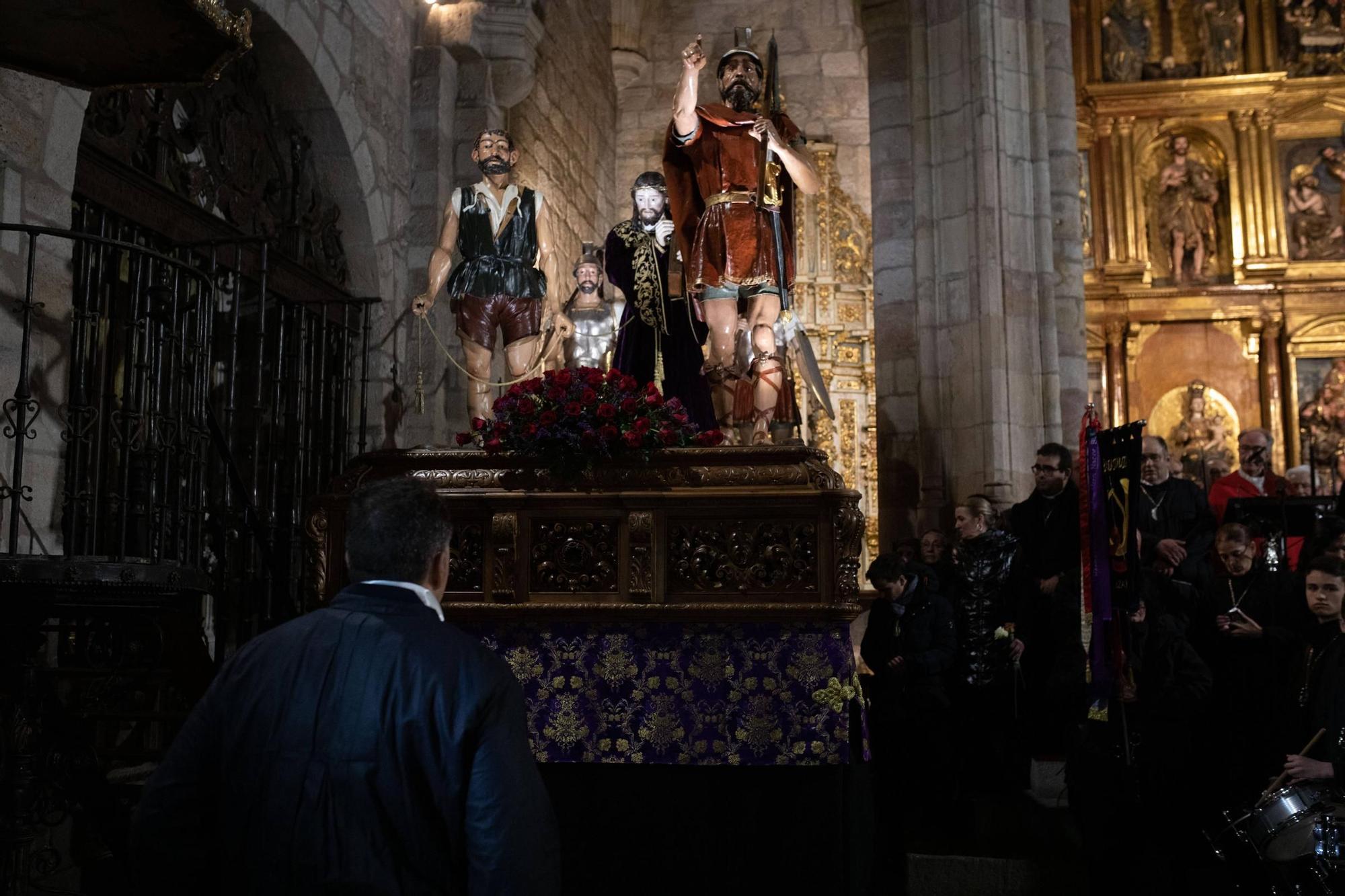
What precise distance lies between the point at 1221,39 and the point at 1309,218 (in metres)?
2.85

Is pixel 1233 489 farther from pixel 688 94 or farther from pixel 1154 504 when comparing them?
pixel 688 94

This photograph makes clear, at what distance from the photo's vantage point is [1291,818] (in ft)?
13.9

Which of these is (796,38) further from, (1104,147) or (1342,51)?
Result: (1342,51)

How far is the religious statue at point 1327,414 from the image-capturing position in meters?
17.0

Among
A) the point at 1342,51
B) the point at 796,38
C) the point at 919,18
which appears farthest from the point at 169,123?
the point at 1342,51

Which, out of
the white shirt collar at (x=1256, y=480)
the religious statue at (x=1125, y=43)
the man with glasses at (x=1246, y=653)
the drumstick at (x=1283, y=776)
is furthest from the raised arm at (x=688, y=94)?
the religious statue at (x=1125, y=43)

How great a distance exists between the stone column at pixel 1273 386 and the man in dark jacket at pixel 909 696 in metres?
12.7

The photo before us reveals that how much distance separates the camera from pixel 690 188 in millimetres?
6531

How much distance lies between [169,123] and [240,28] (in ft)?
9.65

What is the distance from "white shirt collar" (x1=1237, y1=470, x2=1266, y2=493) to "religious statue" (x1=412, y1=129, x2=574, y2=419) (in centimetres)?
→ 511

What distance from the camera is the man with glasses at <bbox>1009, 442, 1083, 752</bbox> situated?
6.15m

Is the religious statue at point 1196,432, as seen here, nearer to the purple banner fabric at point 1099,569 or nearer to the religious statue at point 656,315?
the religious statue at point 656,315

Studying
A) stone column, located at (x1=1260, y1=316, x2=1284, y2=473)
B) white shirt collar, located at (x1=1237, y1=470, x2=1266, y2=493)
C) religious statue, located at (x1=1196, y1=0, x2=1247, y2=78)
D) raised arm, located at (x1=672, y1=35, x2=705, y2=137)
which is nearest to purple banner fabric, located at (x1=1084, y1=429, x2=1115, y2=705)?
raised arm, located at (x1=672, y1=35, x2=705, y2=137)

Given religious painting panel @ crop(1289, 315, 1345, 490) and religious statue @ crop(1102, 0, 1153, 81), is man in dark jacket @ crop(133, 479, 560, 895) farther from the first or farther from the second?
religious statue @ crop(1102, 0, 1153, 81)
